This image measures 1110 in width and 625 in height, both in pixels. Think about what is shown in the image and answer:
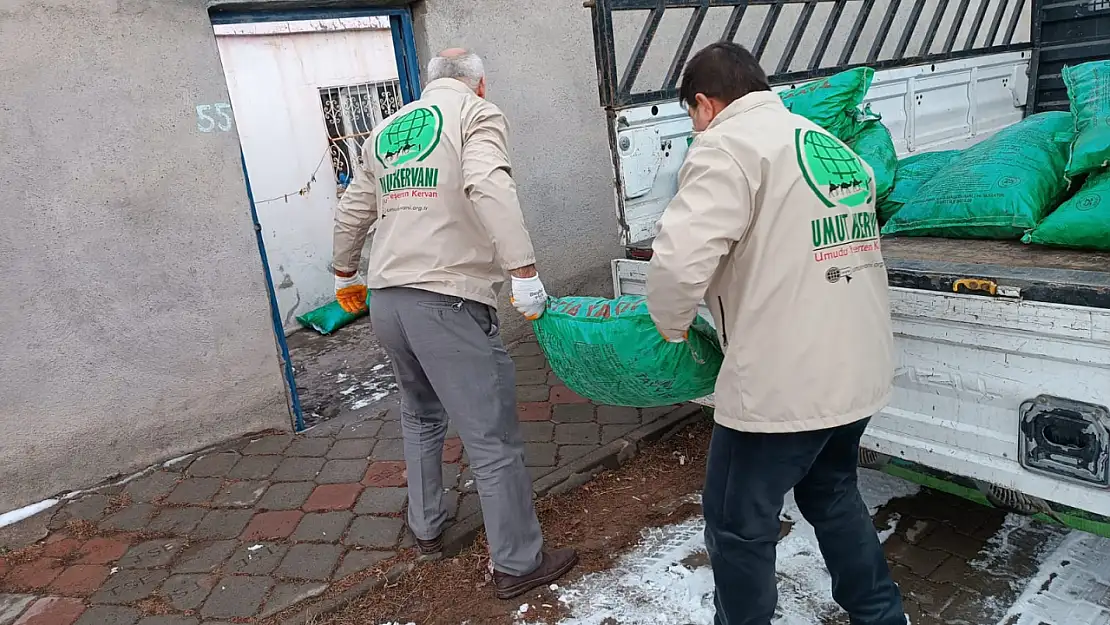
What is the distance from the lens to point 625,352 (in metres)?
2.37

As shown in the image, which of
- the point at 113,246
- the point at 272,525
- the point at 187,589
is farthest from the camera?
the point at 113,246

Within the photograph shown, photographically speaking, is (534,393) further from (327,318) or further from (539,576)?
(327,318)

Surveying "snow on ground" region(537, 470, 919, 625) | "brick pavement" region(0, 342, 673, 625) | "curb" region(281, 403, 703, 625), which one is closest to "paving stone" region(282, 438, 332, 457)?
"brick pavement" region(0, 342, 673, 625)

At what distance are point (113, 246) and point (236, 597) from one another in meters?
1.77

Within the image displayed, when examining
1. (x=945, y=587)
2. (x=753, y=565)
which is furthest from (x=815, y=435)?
(x=945, y=587)

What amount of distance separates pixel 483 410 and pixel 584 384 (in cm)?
35

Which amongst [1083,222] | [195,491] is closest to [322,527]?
[195,491]

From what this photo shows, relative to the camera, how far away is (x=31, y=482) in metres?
3.58

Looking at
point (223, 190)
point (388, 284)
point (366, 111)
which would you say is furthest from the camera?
point (366, 111)

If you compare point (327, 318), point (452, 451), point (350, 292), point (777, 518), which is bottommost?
point (452, 451)

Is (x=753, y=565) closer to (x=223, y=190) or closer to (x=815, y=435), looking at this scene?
(x=815, y=435)

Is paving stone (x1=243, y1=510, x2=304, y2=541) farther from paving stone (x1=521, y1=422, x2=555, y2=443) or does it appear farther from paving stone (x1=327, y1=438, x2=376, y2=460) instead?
paving stone (x1=521, y1=422, x2=555, y2=443)

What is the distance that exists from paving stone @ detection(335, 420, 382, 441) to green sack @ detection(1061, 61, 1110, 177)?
3228 mm

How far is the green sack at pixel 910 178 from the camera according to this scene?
3.26 metres
